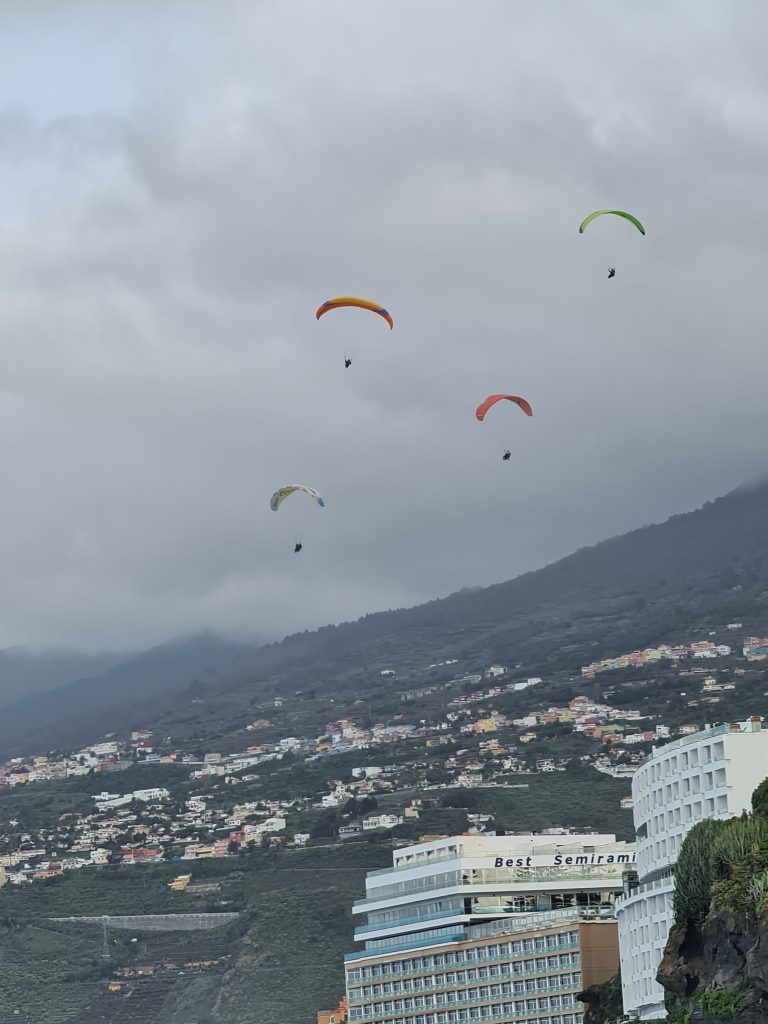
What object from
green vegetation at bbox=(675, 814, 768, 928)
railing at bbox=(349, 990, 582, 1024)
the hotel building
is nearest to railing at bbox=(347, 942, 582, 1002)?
the hotel building

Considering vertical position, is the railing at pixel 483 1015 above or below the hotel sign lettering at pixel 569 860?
below

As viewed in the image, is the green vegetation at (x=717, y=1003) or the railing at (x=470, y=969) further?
the railing at (x=470, y=969)

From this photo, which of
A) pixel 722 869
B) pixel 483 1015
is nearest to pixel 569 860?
pixel 483 1015

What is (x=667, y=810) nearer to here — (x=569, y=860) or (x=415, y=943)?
(x=569, y=860)

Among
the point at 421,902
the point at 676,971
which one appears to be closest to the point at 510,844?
the point at 421,902

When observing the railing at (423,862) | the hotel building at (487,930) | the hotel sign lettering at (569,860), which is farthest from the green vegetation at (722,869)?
the railing at (423,862)

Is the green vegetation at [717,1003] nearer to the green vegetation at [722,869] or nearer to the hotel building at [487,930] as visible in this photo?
the green vegetation at [722,869]

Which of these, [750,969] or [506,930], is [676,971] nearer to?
[750,969]

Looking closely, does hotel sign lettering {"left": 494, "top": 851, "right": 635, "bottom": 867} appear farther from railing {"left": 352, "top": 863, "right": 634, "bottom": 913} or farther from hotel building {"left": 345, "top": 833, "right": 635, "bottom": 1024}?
railing {"left": 352, "top": 863, "right": 634, "bottom": 913}
